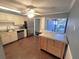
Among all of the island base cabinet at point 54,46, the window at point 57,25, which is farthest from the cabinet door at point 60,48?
the window at point 57,25

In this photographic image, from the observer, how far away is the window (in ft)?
15.3

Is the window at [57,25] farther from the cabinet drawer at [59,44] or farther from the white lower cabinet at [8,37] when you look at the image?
the white lower cabinet at [8,37]

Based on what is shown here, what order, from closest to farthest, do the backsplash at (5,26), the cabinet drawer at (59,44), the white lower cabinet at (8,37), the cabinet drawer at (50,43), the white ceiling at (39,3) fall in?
the white ceiling at (39,3), the cabinet drawer at (59,44), the cabinet drawer at (50,43), the white lower cabinet at (8,37), the backsplash at (5,26)

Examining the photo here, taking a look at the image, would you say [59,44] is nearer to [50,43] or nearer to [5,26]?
[50,43]

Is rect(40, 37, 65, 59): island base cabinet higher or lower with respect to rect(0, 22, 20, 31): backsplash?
lower

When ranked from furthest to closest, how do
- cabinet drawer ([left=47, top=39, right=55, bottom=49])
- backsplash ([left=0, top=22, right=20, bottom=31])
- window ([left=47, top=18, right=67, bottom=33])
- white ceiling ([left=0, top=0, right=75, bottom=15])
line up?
window ([left=47, top=18, right=67, bottom=33]) → backsplash ([left=0, top=22, right=20, bottom=31]) → cabinet drawer ([left=47, top=39, right=55, bottom=49]) → white ceiling ([left=0, top=0, right=75, bottom=15])

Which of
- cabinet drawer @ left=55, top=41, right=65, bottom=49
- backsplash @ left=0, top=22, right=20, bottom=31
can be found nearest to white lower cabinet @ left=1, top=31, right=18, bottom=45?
backsplash @ left=0, top=22, right=20, bottom=31

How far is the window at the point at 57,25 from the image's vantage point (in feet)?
15.3

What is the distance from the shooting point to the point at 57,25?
16.5 ft

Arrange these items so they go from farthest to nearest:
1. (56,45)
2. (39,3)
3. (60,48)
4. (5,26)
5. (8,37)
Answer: (5,26) < (8,37) < (56,45) < (60,48) < (39,3)

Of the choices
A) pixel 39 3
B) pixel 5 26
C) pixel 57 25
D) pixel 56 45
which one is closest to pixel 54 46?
pixel 56 45

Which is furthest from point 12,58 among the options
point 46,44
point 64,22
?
point 64,22

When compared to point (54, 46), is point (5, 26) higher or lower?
higher

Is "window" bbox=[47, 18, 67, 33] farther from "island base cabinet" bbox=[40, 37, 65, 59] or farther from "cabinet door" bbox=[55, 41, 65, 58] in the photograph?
"cabinet door" bbox=[55, 41, 65, 58]
